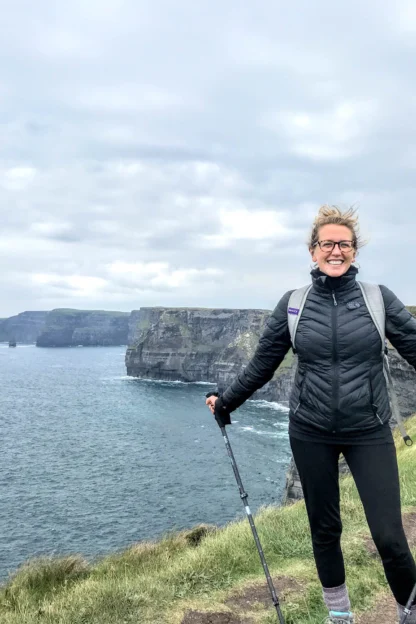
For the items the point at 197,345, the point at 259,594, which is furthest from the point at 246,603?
the point at 197,345

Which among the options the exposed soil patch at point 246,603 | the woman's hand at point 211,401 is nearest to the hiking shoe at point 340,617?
the exposed soil patch at point 246,603

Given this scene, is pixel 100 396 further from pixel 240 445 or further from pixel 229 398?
pixel 229 398

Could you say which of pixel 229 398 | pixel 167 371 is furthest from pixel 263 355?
pixel 167 371

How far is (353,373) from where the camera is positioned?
414cm

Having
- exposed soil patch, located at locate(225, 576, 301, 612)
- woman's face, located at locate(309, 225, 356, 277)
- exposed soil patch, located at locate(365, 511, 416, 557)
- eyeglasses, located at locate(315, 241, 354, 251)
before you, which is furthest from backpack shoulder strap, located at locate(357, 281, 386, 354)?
exposed soil patch, located at locate(365, 511, 416, 557)

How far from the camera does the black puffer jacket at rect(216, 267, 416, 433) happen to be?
412 centimetres

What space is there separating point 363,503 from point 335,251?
85.8 inches

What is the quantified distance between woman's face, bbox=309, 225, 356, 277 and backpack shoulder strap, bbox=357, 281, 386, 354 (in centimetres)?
28

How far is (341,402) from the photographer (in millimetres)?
4113

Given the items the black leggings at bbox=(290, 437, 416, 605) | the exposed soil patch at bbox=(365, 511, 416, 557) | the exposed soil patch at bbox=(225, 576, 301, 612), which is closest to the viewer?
the black leggings at bbox=(290, 437, 416, 605)

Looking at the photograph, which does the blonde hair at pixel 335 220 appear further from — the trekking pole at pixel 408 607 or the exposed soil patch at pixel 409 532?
the exposed soil patch at pixel 409 532

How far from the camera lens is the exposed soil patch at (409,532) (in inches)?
297

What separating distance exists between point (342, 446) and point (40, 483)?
47036 mm

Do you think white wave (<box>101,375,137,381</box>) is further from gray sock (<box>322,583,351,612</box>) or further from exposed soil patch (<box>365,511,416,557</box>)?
gray sock (<box>322,583,351,612</box>)
